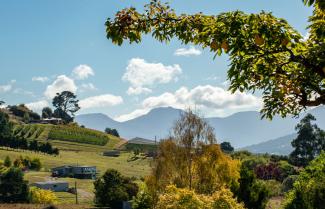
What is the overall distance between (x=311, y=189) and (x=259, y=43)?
1115 inches

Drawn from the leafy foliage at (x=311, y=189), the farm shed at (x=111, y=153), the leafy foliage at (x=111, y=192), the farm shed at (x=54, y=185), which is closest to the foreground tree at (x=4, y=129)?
the farm shed at (x=111, y=153)

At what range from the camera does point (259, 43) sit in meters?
5.61


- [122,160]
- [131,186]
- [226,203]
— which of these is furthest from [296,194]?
[122,160]

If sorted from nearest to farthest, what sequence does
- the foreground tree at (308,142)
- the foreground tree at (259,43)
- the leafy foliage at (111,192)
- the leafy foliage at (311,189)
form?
the foreground tree at (259,43), the leafy foliage at (311,189), the leafy foliage at (111,192), the foreground tree at (308,142)

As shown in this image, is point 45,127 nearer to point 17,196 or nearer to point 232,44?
point 17,196

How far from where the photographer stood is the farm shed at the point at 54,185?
93438 mm

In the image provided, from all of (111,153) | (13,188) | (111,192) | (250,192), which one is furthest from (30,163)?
(250,192)

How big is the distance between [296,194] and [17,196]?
59.6m

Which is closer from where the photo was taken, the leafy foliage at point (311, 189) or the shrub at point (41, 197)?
the leafy foliage at point (311, 189)

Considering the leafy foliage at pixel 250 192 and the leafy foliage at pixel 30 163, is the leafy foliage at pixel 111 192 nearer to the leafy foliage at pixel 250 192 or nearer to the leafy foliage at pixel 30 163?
the leafy foliage at pixel 250 192

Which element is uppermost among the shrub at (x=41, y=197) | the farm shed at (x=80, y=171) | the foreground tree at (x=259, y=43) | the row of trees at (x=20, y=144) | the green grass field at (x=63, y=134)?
the green grass field at (x=63, y=134)

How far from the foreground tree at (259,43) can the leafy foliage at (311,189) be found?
85.8ft

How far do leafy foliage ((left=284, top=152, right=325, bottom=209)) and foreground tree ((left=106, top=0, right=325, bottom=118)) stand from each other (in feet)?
85.8

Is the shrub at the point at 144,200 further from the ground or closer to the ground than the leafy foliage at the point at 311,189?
closer to the ground
